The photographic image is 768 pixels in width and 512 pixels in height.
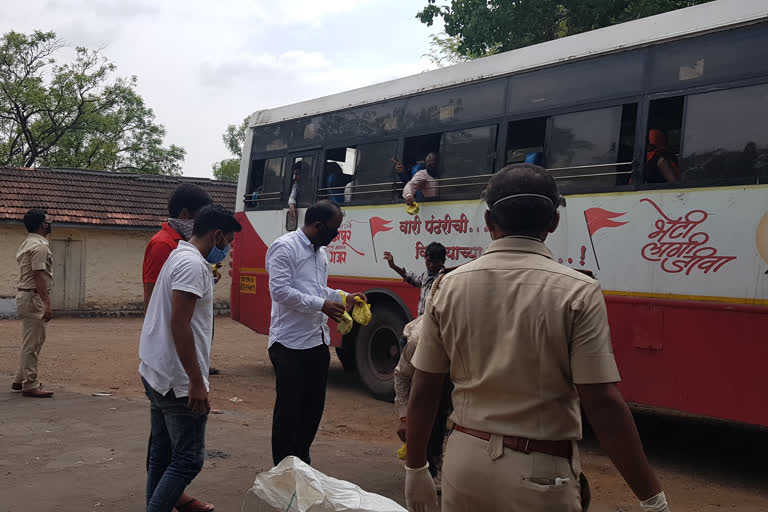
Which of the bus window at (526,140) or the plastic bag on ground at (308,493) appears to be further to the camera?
the bus window at (526,140)

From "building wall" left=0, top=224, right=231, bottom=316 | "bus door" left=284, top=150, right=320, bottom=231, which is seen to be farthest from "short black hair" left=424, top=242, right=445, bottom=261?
"building wall" left=0, top=224, right=231, bottom=316

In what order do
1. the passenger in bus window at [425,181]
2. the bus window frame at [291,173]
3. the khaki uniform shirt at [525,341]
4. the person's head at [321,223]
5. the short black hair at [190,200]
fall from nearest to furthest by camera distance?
the khaki uniform shirt at [525,341], the short black hair at [190,200], the person's head at [321,223], the passenger in bus window at [425,181], the bus window frame at [291,173]

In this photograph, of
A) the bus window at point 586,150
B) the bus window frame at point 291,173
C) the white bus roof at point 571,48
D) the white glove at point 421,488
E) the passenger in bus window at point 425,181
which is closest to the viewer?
the white glove at point 421,488

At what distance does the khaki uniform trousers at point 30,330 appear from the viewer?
8.16 metres

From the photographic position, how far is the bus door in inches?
400

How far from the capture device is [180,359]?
3654mm

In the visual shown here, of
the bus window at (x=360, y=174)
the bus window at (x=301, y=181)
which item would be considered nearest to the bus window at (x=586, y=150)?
the bus window at (x=360, y=174)

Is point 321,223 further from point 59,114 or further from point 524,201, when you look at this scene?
point 59,114

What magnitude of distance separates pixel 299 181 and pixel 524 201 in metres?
8.32

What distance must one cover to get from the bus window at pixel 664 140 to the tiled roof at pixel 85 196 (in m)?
16.7

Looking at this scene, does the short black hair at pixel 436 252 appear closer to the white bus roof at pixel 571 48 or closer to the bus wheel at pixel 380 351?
the white bus roof at pixel 571 48

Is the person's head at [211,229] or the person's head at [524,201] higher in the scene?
the person's head at [524,201]

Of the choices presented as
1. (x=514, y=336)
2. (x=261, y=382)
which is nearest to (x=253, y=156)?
(x=261, y=382)

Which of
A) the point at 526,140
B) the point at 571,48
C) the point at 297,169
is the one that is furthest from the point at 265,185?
the point at 571,48
